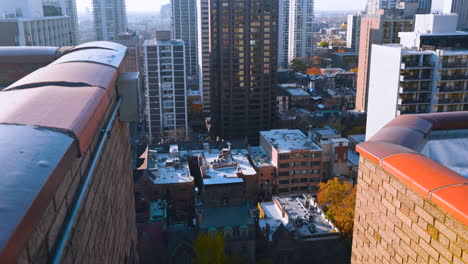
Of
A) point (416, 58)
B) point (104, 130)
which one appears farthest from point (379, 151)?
point (416, 58)

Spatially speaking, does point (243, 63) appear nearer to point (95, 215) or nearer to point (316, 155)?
point (316, 155)

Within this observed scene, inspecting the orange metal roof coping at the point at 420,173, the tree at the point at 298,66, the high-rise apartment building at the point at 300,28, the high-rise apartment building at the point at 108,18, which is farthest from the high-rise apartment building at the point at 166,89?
the high-rise apartment building at the point at 300,28

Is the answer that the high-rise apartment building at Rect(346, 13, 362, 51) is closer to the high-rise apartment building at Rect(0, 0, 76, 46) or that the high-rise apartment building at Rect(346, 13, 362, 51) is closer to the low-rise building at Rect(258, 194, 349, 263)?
the high-rise apartment building at Rect(0, 0, 76, 46)

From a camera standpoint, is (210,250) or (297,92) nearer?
(210,250)

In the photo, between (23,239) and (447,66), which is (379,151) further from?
(447,66)

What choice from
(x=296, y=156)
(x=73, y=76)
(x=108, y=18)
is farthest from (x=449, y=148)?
(x=108, y=18)

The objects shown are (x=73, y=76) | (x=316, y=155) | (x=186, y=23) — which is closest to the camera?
(x=73, y=76)

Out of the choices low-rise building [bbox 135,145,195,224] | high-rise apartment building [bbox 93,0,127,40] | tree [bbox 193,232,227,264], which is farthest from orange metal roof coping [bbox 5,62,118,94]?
high-rise apartment building [bbox 93,0,127,40]
